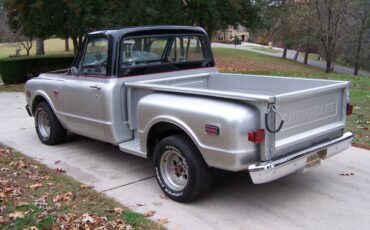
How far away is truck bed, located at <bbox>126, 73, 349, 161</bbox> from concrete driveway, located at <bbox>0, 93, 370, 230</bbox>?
644mm

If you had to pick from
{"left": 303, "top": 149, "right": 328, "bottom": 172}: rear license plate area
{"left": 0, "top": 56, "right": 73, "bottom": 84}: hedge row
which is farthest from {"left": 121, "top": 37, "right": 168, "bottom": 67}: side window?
{"left": 0, "top": 56, "right": 73, "bottom": 84}: hedge row

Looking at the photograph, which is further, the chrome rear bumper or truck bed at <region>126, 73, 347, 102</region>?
truck bed at <region>126, 73, 347, 102</region>

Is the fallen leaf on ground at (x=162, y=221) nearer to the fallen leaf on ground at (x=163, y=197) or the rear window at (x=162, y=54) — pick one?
the fallen leaf on ground at (x=163, y=197)

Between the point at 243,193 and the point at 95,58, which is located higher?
the point at 95,58

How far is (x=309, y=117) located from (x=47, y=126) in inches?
177

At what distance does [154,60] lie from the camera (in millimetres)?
6082

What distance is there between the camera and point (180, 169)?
4.82 metres

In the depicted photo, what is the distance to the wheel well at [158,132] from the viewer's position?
4787 mm

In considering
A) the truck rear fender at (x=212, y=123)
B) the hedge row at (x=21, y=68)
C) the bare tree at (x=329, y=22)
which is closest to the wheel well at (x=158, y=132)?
the truck rear fender at (x=212, y=123)

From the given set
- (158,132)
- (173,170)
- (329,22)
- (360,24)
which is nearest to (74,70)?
(158,132)

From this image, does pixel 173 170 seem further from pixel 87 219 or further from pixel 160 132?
pixel 87 219

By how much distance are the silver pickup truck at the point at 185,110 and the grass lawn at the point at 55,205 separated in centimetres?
67

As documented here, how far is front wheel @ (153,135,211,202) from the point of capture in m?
4.47

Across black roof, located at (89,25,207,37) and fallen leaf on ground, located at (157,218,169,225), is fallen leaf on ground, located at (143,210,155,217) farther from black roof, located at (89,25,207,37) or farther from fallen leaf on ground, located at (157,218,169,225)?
black roof, located at (89,25,207,37)
